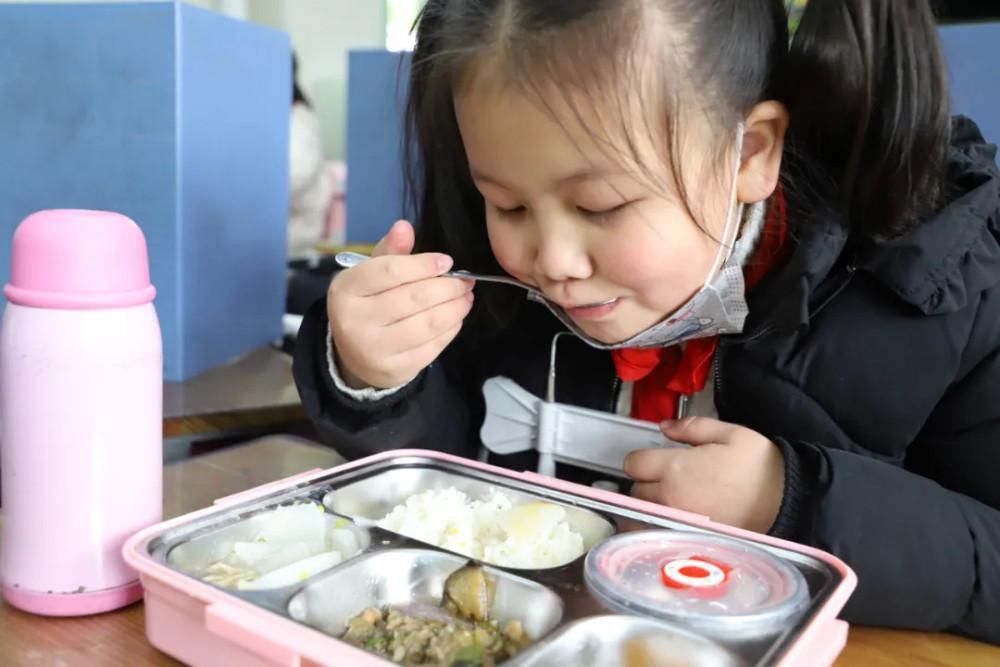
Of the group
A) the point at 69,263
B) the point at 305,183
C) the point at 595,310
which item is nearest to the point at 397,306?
the point at 595,310

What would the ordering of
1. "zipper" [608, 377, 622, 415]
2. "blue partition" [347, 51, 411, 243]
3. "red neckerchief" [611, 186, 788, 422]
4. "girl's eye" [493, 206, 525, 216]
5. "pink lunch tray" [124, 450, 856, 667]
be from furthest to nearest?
"blue partition" [347, 51, 411, 243] < "zipper" [608, 377, 622, 415] < "red neckerchief" [611, 186, 788, 422] < "girl's eye" [493, 206, 525, 216] < "pink lunch tray" [124, 450, 856, 667]

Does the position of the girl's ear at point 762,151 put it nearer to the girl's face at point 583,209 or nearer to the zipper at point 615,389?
the girl's face at point 583,209

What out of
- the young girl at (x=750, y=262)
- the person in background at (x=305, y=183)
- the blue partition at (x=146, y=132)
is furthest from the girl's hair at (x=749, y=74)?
the person in background at (x=305, y=183)

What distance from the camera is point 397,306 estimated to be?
31.3 inches

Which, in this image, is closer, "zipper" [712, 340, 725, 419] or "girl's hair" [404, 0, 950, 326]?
"girl's hair" [404, 0, 950, 326]

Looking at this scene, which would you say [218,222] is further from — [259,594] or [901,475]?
[901,475]

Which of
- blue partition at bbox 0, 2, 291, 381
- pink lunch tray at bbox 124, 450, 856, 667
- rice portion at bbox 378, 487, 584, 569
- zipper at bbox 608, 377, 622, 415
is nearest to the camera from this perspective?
pink lunch tray at bbox 124, 450, 856, 667

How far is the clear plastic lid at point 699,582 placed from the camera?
0.51 m

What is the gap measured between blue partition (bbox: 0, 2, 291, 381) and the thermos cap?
2.15 ft

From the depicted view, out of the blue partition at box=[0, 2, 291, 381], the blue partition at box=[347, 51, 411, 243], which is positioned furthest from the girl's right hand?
the blue partition at box=[347, 51, 411, 243]

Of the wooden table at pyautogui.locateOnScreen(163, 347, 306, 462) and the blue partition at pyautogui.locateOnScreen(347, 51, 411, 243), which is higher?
the blue partition at pyautogui.locateOnScreen(347, 51, 411, 243)

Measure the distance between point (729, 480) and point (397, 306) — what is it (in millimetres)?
324

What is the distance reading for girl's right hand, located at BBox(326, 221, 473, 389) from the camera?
2.61ft

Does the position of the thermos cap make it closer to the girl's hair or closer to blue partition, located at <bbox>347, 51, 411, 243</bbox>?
the girl's hair
